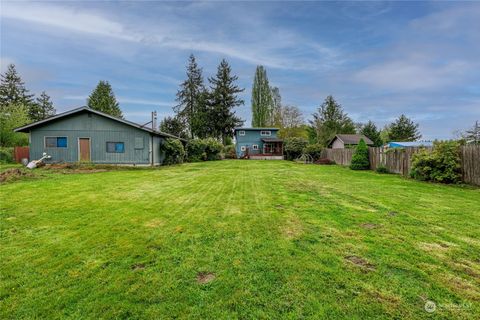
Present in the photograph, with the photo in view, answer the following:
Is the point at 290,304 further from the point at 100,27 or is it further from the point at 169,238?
the point at 100,27

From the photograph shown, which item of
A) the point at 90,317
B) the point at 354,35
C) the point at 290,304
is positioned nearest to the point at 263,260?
the point at 290,304

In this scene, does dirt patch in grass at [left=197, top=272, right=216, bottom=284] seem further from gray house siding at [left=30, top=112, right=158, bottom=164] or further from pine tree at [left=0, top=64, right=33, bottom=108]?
pine tree at [left=0, top=64, right=33, bottom=108]

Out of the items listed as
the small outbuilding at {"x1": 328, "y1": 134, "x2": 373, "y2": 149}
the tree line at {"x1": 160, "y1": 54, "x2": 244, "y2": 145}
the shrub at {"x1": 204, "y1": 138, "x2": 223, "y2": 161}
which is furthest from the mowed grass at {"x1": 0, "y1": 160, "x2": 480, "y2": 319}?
the tree line at {"x1": 160, "y1": 54, "x2": 244, "y2": 145}

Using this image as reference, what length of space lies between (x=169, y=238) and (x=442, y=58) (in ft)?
64.0

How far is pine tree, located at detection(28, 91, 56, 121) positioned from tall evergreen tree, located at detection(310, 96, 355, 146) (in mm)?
51643

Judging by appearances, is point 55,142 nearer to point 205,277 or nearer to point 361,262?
point 205,277

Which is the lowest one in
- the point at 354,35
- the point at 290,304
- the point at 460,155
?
the point at 290,304

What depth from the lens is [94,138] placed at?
727 inches

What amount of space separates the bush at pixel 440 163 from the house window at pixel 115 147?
18.5 metres

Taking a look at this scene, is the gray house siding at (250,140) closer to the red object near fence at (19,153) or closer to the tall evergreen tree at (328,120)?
the tall evergreen tree at (328,120)

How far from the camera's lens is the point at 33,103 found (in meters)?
47.8

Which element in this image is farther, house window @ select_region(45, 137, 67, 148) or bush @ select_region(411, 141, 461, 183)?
house window @ select_region(45, 137, 67, 148)

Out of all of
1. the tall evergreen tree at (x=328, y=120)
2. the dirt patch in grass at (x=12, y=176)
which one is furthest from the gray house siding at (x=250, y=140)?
the dirt patch in grass at (x=12, y=176)

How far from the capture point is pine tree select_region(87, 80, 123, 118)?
43.8 meters
